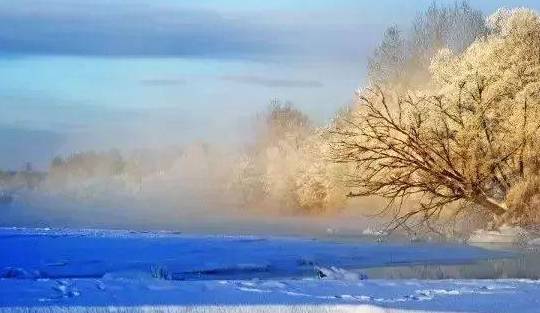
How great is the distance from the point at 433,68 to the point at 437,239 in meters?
3.60

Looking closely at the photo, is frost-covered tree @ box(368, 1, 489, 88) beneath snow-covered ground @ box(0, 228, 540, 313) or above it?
above

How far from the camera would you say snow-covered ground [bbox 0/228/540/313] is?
20.7 ft

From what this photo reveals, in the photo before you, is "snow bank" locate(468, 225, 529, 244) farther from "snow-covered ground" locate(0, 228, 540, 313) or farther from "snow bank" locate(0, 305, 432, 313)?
"snow bank" locate(0, 305, 432, 313)

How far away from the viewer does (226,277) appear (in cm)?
999

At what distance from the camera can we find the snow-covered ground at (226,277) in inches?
248

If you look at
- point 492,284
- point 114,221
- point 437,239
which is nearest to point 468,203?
point 437,239

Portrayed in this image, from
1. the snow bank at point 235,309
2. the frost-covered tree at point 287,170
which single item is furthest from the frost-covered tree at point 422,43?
the snow bank at point 235,309

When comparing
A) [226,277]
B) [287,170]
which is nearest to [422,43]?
[287,170]

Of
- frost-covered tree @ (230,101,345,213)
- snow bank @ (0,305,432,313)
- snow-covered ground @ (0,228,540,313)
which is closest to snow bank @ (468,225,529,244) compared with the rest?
snow-covered ground @ (0,228,540,313)

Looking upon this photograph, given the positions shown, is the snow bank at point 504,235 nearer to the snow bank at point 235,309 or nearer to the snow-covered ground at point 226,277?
the snow-covered ground at point 226,277

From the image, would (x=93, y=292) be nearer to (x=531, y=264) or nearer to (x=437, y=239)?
(x=531, y=264)

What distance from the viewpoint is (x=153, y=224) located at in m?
21.0

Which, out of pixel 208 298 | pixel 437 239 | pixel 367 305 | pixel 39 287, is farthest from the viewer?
pixel 437 239

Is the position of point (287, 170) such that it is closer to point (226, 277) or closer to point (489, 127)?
point (489, 127)
